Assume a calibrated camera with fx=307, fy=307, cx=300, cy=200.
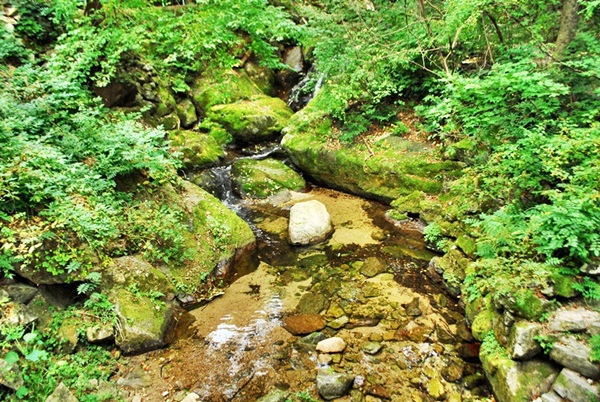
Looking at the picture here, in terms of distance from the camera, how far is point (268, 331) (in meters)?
5.43

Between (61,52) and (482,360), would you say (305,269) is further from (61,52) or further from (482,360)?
(61,52)

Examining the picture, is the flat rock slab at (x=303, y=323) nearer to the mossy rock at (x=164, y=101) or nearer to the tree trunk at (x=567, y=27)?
the tree trunk at (x=567, y=27)

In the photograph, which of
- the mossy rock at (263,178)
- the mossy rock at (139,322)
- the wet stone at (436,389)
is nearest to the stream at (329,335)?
the wet stone at (436,389)

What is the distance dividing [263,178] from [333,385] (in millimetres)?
7473

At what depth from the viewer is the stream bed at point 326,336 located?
14.4 feet

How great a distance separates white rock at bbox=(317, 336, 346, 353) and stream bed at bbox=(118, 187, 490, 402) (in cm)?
10

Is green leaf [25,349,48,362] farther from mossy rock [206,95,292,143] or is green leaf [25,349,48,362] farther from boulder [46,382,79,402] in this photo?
mossy rock [206,95,292,143]

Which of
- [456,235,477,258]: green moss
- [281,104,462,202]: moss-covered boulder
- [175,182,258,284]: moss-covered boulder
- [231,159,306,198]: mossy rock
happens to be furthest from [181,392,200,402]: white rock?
[281,104,462,202]: moss-covered boulder

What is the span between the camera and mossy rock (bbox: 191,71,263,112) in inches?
519

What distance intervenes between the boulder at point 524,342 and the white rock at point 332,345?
2.32 metres

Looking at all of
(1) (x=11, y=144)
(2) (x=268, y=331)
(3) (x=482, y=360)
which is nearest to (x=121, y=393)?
(2) (x=268, y=331)

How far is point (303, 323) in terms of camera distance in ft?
18.3

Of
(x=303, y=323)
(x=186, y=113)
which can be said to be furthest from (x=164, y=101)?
(x=303, y=323)

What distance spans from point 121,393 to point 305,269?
4.00 m
